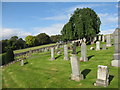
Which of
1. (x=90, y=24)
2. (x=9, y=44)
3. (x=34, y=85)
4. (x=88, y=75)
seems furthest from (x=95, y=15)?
Answer: (x=9, y=44)

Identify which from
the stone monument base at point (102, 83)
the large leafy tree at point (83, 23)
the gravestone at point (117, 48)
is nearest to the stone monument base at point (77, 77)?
the stone monument base at point (102, 83)

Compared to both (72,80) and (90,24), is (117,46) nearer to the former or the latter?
(72,80)

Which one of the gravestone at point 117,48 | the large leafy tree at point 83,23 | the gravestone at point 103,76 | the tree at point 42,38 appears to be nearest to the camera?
the gravestone at point 103,76

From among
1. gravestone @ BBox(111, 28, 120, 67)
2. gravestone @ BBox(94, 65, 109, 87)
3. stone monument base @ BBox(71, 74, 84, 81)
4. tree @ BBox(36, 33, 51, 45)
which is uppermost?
tree @ BBox(36, 33, 51, 45)

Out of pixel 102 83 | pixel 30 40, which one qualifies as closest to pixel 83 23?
pixel 102 83

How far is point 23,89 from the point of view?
8461 millimetres

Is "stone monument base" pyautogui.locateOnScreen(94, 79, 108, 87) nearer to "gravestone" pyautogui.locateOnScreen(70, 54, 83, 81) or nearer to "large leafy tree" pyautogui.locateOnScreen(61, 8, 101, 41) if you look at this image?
"gravestone" pyautogui.locateOnScreen(70, 54, 83, 81)

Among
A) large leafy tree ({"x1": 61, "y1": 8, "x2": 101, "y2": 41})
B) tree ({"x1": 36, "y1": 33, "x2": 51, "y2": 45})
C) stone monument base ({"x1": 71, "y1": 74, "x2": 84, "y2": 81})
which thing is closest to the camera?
stone monument base ({"x1": 71, "y1": 74, "x2": 84, "y2": 81})

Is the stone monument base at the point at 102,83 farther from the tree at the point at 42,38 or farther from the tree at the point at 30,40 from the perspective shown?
the tree at the point at 42,38

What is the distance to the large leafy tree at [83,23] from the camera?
31.0 metres

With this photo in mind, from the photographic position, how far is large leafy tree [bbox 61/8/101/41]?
102 ft

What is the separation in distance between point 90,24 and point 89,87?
26019mm

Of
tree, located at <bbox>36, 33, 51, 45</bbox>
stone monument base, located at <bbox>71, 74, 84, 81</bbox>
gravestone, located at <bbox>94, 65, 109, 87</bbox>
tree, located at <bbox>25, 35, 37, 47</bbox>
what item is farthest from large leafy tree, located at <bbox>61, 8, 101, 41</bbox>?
tree, located at <bbox>36, 33, 51, 45</bbox>

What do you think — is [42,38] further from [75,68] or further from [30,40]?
[75,68]
